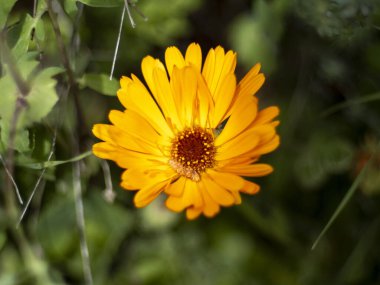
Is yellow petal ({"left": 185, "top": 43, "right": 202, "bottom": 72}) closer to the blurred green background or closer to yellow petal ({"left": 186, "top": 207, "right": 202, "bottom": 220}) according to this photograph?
yellow petal ({"left": 186, "top": 207, "right": 202, "bottom": 220})

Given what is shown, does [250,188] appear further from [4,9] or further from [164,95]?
[4,9]

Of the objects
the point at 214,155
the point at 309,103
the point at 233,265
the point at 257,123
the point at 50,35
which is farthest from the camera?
the point at 309,103

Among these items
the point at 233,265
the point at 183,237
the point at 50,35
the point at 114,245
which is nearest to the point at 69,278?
the point at 114,245

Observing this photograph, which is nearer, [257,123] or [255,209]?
[257,123]

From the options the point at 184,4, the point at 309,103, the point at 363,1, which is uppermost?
the point at 363,1

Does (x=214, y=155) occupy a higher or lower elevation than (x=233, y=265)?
higher

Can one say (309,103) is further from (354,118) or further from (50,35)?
(50,35)

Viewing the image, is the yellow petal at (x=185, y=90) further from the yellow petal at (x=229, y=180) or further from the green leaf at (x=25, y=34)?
the green leaf at (x=25, y=34)

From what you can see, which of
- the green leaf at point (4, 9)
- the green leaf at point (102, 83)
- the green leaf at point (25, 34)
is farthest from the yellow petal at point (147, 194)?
the green leaf at point (4, 9)
